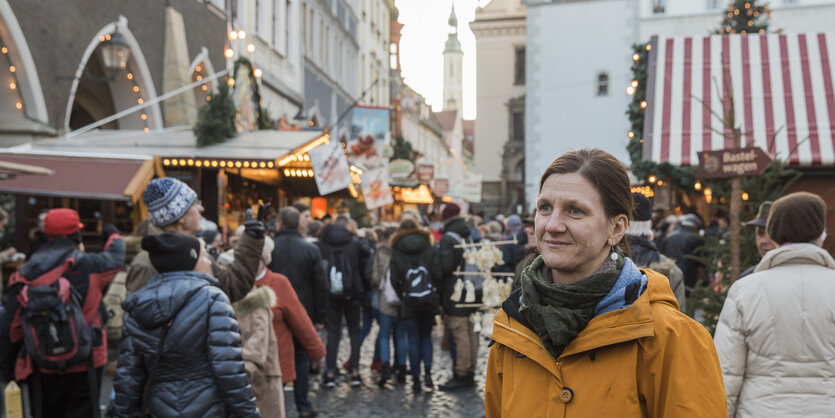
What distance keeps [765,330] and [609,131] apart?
28220mm

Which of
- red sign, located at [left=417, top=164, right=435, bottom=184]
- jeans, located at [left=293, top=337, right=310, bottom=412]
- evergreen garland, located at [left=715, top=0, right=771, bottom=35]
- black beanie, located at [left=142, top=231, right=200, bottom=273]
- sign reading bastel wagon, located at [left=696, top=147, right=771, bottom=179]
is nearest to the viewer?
black beanie, located at [left=142, top=231, right=200, bottom=273]

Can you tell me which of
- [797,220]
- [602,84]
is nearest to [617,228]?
[797,220]

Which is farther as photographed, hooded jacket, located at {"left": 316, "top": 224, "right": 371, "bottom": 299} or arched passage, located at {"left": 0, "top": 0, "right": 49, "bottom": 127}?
arched passage, located at {"left": 0, "top": 0, "right": 49, "bottom": 127}

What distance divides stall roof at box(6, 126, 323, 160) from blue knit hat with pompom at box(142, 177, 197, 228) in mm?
6728

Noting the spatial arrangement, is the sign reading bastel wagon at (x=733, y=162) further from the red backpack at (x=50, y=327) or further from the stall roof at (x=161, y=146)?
the stall roof at (x=161, y=146)

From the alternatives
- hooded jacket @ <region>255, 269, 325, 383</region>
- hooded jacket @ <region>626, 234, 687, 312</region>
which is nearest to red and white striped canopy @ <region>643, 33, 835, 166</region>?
hooded jacket @ <region>626, 234, 687, 312</region>

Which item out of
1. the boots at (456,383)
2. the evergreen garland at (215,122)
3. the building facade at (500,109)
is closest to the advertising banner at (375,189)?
the evergreen garland at (215,122)

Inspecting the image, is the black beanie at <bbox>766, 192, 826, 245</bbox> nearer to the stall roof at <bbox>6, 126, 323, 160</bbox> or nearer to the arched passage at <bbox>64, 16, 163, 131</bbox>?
the stall roof at <bbox>6, 126, 323, 160</bbox>

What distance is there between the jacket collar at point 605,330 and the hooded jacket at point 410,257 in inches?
255

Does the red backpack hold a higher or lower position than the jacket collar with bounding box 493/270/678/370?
lower

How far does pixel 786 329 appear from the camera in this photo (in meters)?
3.49

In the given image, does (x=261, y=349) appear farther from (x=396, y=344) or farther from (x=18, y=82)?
(x=18, y=82)

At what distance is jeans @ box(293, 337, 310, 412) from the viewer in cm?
718

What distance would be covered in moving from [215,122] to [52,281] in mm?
7024
